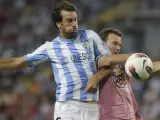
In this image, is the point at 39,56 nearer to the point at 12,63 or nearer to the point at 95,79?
the point at 12,63

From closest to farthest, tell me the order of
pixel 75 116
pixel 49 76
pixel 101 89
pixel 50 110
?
pixel 75 116
pixel 101 89
pixel 50 110
pixel 49 76

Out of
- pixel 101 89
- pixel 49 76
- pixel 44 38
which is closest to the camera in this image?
pixel 101 89

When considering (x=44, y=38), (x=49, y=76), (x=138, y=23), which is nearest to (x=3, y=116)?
(x=49, y=76)

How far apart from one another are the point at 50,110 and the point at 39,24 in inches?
199

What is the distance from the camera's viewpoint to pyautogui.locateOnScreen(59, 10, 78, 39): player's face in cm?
647

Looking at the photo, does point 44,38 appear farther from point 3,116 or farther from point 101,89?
point 101,89

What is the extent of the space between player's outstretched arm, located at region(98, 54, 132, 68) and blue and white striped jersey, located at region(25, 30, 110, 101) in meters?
0.17

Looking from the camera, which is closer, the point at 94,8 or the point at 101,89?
the point at 101,89

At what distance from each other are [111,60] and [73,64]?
585 mm

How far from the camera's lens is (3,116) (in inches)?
489

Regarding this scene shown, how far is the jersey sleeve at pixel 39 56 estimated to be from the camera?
6.62 metres

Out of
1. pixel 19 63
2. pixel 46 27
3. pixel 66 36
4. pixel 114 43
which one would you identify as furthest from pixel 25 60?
pixel 46 27

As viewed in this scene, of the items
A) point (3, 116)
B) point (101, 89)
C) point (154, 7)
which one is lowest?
point (3, 116)

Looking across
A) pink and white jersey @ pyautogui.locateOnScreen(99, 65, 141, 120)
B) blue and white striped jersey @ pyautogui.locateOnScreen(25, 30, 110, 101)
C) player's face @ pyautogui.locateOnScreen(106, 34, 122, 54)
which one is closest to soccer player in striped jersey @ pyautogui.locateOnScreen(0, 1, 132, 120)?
blue and white striped jersey @ pyautogui.locateOnScreen(25, 30, 110, 101)
